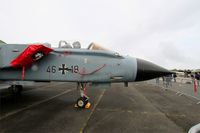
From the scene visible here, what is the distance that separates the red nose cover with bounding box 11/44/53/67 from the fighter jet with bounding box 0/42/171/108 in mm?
71

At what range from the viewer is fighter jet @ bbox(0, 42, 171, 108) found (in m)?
6.47

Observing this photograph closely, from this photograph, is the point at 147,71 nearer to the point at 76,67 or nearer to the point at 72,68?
the point at 76,67

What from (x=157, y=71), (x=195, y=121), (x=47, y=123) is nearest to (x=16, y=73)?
(x=47, y=123)

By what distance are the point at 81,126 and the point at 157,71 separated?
145 inches

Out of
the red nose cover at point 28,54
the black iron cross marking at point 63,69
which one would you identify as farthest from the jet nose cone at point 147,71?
the red nose cover at point 28,54

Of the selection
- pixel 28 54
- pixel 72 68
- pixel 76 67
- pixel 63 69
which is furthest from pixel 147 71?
pixel 28 54

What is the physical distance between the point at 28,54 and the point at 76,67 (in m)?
1.82

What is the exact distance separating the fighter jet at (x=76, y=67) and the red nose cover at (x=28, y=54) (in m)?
0.07

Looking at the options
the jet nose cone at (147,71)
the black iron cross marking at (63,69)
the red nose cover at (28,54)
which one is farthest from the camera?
the black iron cross marking at (63,69)

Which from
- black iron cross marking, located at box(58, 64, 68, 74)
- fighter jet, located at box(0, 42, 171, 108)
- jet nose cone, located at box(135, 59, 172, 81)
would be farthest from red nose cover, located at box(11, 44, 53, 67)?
jet nose cone, located at box(135, 59, 172, 81)

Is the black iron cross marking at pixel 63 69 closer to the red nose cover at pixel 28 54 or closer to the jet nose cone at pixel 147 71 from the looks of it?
the red nose cover at pixel 28 54

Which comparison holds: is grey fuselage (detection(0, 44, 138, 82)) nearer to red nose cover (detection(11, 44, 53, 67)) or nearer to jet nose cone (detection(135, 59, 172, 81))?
jet nose cone (detection(135, 59, 172, 81))

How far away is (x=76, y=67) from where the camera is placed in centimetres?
654

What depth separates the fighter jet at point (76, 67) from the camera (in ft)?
21.2
